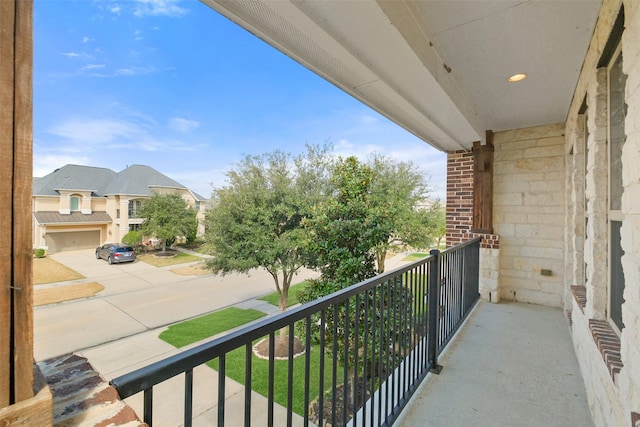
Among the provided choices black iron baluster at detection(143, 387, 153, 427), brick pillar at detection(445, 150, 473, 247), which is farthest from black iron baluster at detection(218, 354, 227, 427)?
brick pillar at detection(445, 150, 473, 247)

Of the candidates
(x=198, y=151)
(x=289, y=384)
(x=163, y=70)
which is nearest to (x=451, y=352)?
(x=289, y=384)

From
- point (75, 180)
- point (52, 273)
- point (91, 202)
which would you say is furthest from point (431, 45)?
point (75, 180)

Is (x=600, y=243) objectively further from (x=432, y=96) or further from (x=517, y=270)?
(x=517, y=270)

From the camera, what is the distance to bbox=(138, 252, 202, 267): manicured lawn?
1557 cm

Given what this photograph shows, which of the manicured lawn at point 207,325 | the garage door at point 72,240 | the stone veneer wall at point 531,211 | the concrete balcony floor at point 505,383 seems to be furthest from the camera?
the garage door at point 72,240

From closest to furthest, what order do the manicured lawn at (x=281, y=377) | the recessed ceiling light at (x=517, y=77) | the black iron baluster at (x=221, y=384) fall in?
the black iron baluster at (x=221, y=384)
the recessed ceiling light at (x=517, y=77)
the manicured lawn at (x=281, y=377)

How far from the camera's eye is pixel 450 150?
167 inches

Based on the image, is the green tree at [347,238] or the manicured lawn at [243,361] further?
the manicured lawn at [243,361]

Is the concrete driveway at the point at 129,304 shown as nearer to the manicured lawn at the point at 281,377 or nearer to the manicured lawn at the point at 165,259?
the manicured lawn at the point at 165,259

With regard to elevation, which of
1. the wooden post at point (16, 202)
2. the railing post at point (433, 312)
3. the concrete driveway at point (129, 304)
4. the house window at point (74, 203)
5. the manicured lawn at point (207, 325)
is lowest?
the manicured lawn at point (207, 325)

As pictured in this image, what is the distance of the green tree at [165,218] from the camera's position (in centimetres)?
1695

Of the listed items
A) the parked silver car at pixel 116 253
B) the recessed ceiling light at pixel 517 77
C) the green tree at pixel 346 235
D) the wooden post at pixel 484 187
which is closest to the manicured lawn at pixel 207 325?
the green tree at pixel 346 235

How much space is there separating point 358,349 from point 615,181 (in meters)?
1.90

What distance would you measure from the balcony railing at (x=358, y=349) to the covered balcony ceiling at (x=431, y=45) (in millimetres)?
1284
